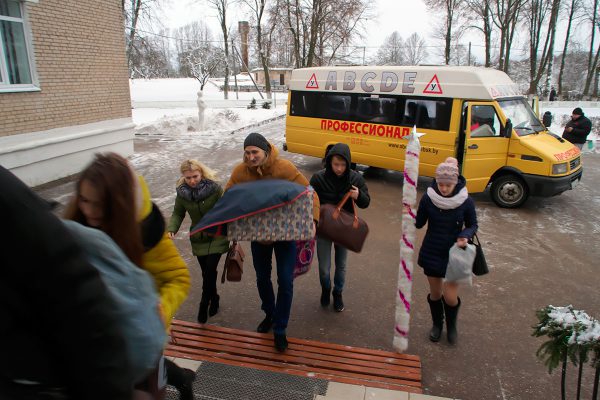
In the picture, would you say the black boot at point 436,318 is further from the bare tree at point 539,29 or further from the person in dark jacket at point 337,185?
the bare tree at point 539,29

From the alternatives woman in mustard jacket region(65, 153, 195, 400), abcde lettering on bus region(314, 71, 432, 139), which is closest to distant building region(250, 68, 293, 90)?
abcde lettering on bus region(314, 71, 432, 139)

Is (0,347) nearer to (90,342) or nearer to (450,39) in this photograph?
(90,342)

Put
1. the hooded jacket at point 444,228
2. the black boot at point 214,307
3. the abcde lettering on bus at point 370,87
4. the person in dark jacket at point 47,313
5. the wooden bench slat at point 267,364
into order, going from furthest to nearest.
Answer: the abcde lettering on bus at point 370,87 < the black boot at point 214,307 < the hooded jacket at point 444,228 < the wooden bench slat at point 267,364 < the person in dark jacket at point 47,313

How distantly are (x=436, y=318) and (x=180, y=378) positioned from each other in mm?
2566

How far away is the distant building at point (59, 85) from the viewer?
355 inches

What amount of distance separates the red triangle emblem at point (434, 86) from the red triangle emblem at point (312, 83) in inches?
117

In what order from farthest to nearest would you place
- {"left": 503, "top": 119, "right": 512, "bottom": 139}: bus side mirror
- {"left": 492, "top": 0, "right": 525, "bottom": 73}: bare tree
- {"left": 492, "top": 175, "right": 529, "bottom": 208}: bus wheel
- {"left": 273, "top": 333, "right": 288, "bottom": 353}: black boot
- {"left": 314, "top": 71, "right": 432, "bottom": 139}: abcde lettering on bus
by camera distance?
{"left": 492, "top": 0, "right": 525, "bottom": 73}: bare tree, {"left": 314, "top": 71, "right": 432, "bottom": 139}: abcde lettering on bus, {"left": 492, "top": 175, "right": 529, "bottom": 208}: bus wheel, {"left": 503, "top": 119, "right": 512, "bottom": 139}: bus side mirror, {"left": 273, "top": 333, "right": 288, "bottom": 353}: black boot

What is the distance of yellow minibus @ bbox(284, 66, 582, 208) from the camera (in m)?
8.31

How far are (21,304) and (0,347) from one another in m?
0.12

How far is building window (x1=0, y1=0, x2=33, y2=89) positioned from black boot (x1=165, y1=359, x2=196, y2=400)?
8.69 m

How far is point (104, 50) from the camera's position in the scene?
449 inches

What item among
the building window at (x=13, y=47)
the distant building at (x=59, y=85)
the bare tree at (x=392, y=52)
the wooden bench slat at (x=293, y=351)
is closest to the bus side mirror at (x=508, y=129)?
the wooden bench slat at (x=293, y=351)

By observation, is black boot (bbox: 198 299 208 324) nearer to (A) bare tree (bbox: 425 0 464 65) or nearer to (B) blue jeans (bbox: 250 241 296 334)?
(B) blue jeans (bbox: 250 241 296 334)

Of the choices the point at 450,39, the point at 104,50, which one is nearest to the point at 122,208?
the point at 104,50
